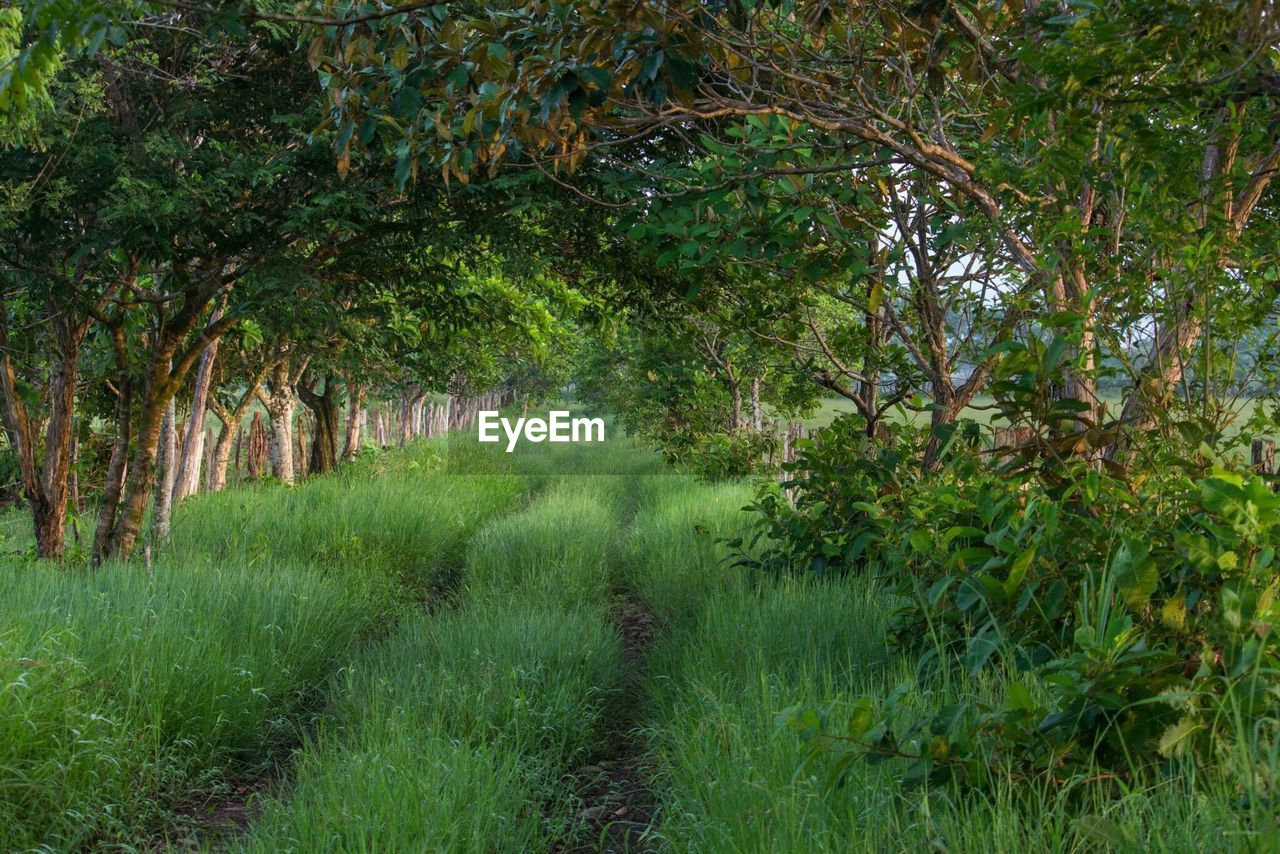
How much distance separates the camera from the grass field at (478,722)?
292 cm

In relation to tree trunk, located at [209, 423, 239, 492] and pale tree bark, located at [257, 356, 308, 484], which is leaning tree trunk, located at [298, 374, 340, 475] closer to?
pale tree bark, located at [257, 356, 308, 484]

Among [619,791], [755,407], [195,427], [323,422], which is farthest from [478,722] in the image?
[323,422]

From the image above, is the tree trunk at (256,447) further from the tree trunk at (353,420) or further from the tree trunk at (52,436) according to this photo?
the tree trunk at (52,436)

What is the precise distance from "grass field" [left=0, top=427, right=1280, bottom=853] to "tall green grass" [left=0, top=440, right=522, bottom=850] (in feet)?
0.06

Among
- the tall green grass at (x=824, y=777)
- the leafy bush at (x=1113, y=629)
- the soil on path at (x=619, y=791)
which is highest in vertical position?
the leafy bush at (x=1113, y=629)

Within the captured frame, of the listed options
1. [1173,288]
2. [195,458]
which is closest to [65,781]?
[1173,288]

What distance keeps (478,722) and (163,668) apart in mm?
1482

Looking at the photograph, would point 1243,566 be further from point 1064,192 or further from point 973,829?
point 1064,192

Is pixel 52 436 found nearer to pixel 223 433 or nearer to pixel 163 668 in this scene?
pixel 163 668

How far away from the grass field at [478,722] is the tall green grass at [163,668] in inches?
0.7

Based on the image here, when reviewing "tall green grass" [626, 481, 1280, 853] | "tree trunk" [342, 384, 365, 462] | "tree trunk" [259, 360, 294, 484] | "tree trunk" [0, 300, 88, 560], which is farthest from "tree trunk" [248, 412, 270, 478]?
"tall green grass" [626, 481, 1280, 853]

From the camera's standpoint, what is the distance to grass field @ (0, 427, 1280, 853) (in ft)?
9.59

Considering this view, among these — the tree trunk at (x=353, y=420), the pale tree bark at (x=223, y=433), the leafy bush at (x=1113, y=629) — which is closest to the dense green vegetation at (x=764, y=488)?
the leafy bush at (x=1113, y=629)

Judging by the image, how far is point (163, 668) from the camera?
4793mm
